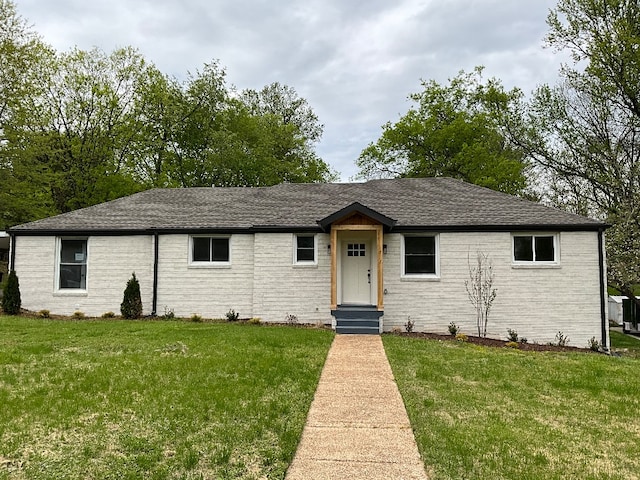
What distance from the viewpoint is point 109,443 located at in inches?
163

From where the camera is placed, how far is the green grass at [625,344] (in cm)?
1285

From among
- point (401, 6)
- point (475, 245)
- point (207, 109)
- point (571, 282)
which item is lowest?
point (571, 282)

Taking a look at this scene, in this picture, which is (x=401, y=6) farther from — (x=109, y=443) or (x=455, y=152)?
(x=455, y=152)

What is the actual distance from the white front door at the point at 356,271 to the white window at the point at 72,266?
8718 mm

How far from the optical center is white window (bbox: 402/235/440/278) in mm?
→ 12711

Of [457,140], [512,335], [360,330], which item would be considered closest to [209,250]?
[360,330]

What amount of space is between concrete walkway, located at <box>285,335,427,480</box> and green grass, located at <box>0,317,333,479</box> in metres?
0.19

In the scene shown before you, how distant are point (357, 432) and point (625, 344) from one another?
49.0 ft

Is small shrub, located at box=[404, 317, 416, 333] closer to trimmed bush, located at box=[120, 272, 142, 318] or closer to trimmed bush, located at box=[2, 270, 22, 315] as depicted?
trimmed bush, located at box=[120, 272, 142, 318]

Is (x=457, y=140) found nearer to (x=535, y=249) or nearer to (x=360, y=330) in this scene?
(x=535, y=249)

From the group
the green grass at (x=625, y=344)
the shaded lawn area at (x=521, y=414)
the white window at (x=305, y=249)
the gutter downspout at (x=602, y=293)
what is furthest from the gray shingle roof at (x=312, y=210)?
the shaded lawn area at (x=521, y=414)

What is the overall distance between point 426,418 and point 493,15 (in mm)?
15244

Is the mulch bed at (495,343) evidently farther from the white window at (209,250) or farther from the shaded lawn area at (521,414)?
the white window at (209,250)

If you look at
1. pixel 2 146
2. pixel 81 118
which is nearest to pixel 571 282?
pixel 2 146
